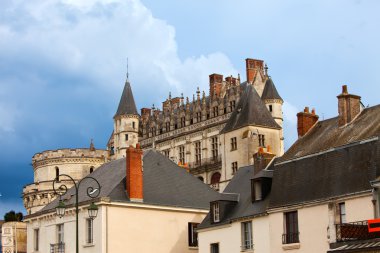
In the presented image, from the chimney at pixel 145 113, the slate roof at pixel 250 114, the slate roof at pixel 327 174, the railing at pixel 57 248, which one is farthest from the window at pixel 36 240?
the chimney at pixel 145 113

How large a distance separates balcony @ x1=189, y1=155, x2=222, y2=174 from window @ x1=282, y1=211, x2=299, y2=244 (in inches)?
2238

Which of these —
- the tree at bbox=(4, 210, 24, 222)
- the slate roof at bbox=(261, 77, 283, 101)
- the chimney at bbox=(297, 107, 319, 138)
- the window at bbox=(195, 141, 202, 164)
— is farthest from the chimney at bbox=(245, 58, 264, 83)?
the chimney at bbox=(297, 107, 319, 138)

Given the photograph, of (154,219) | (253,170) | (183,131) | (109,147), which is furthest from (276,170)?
(109,147)

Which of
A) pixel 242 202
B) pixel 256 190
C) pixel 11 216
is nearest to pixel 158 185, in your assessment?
pixel 242 202

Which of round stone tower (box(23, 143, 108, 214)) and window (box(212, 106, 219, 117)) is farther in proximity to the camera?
round stone tower (box(23, 143, 108, 214))

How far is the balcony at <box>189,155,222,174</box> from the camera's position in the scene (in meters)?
90.0

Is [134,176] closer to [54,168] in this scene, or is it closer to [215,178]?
[215,178]

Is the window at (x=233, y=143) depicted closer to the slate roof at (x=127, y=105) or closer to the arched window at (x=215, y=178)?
the arched window at (x=215, y=178)

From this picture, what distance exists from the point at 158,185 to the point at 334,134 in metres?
11.3

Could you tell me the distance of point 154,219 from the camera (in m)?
40.2

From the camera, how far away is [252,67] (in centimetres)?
9531

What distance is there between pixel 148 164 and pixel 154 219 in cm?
388

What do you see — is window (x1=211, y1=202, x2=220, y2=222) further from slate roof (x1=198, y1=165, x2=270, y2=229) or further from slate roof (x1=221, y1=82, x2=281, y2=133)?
slate roof (x1=221, y1=82, x2=281, y2=133)

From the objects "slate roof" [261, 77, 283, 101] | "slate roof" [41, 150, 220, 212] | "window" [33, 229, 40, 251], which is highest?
"slate roof" [261, 77, 283, 101]
